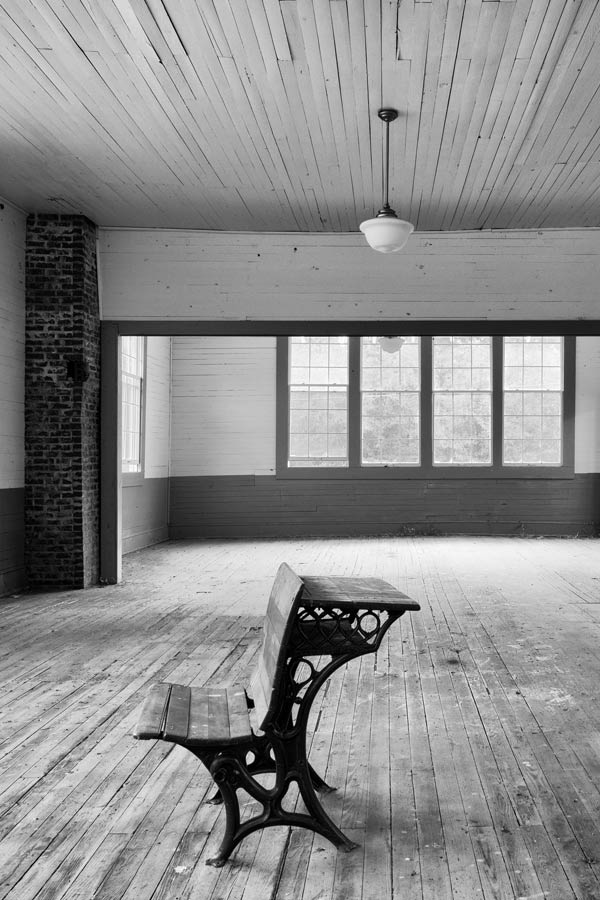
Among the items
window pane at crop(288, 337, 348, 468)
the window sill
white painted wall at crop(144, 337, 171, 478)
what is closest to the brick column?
white painted wall at crop(144, 337, 171, 478)

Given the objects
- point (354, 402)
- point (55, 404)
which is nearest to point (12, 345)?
point (55, 404)

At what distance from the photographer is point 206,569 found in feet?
29.2

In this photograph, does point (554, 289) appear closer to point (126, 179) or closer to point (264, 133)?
point (264, 133)

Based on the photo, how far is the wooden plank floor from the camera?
2357mm

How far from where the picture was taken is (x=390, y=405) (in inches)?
483

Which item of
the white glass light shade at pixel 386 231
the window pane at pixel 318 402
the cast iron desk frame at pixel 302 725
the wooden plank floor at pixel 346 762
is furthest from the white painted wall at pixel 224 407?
the cast iron desk frame at pixel 302 725

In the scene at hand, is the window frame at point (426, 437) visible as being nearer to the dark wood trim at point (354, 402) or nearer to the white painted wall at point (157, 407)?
the dark wood trim at point (354, 402)

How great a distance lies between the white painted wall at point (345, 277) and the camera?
806 centimetres

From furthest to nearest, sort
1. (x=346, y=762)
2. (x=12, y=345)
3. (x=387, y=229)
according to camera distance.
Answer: (x=12, y=345), (x=387, y=229), (x=346, y=762)

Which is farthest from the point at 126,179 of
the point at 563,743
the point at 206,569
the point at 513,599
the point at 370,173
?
the point at 563,743

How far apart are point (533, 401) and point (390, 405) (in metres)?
2.23

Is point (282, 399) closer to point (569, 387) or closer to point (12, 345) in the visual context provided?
point (569, 387)

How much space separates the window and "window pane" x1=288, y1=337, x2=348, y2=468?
252 cm

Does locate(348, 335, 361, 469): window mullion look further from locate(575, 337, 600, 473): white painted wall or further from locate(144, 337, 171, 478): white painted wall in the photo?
locate(575, 337, 600, 473): white painted wall
